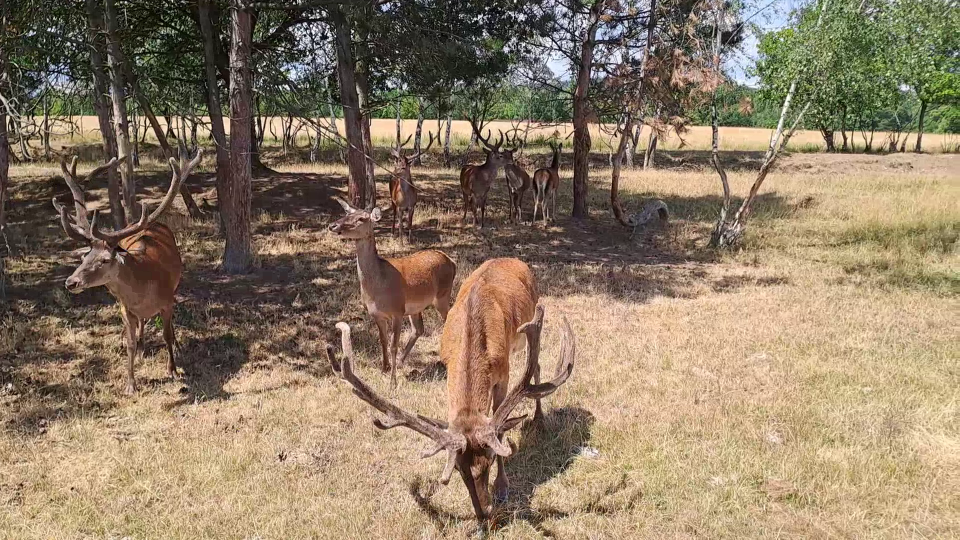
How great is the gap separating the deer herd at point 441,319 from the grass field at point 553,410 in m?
0.46

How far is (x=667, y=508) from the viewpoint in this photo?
4.59 meters

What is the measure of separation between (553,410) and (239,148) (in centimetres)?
614

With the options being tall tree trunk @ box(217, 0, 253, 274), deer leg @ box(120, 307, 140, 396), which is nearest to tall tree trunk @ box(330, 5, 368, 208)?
tall tree trunk @ box(217, 0, 253, 274)

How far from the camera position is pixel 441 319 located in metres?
9.04

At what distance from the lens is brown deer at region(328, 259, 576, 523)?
3982 mm

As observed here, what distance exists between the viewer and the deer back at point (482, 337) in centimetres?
424

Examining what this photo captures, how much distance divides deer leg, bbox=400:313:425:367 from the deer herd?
0.02m

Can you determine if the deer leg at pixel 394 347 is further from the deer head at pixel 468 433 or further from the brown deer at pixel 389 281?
the deer head at pixel 468 433

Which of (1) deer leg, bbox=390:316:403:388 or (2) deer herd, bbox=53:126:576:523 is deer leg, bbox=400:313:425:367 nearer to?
(2) deer herd, bbox=53:126:576:523

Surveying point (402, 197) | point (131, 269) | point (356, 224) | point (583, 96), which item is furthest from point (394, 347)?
point (583, 96)

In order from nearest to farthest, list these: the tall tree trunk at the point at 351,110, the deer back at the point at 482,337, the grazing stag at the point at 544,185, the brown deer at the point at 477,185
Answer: the deer back at the point at 482,337
the tall tree trunk at the point at 351,110
the brown deer at the point at 477,185
the grazing stag at the point at 544,185

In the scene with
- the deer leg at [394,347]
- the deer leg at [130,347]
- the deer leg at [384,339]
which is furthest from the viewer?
the deer leg at [384,339]

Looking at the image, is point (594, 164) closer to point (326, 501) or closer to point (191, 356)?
point (191, 356)

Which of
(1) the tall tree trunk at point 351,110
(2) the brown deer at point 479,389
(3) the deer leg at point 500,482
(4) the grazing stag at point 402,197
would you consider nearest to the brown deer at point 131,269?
(2) the brown deer at point 479,389
